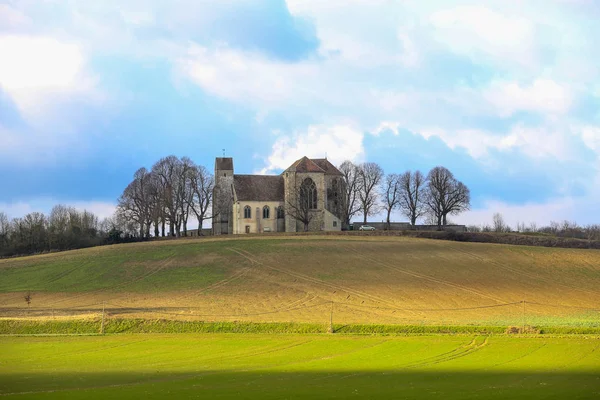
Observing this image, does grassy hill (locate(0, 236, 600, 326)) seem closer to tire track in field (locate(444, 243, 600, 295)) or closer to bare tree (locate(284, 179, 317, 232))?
tire track in field (locate(444, 243, 600, 295))

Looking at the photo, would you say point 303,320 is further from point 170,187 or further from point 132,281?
point 170,187

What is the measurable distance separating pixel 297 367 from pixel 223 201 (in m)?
90.5

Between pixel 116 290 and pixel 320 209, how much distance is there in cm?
5215

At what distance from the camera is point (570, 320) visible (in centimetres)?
4353

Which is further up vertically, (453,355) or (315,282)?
(315,282)

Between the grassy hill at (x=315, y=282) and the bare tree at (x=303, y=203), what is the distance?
19632mm

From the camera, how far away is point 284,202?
11175 cm

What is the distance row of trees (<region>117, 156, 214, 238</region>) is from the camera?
114m

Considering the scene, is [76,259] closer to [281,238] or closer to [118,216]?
Result: [281,238]

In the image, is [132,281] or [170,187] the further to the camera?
[170,187]

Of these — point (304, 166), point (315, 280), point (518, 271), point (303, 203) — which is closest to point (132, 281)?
point (315, 280)

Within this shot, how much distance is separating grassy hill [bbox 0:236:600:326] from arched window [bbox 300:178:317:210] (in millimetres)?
20819

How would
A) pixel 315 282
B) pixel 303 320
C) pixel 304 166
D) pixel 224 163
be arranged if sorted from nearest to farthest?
1. pixel 303 320
2. pixel 315 282
3. pixel 304 166
4. pixel 224 163

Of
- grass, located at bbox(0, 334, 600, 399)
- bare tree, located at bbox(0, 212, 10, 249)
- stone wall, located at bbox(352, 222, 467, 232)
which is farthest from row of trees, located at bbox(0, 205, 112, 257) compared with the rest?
grass, located at bbox(0, 334, 600, 399)
